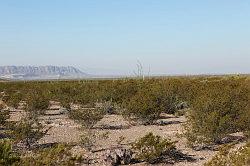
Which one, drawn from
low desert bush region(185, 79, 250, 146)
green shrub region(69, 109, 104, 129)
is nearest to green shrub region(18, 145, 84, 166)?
low desert bush region(185, 79, 250, 146)

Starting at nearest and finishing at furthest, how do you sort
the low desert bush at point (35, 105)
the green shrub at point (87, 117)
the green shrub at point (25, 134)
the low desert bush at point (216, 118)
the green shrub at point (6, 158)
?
the green shrub at point (6, 158), the green shrub at point (25, 134), the low desert bush at point (216, 118), the green shrub at point (87, 117), the low desert bush at point (35, 105)

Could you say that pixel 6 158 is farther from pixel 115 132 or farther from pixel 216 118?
pixel 115 132

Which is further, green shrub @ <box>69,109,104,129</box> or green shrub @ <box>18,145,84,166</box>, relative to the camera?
green shrub @ <box>69,109,104,129</box>

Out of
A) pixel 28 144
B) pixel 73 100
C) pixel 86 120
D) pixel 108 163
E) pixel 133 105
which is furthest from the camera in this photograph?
pixel 73 100

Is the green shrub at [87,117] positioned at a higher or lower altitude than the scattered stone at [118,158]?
higher

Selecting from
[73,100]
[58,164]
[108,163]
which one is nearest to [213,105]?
[108,163]

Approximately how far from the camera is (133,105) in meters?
26.4

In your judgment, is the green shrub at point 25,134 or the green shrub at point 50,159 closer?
the green shrub at point 50,159

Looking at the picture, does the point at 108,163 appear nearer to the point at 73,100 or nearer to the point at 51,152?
the point at 51,152

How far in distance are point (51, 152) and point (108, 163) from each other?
4.10 meters

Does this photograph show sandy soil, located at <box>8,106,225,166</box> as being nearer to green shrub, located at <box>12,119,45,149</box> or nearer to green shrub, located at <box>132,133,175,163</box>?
green shrub, located at <box>132,133,175,163</box>

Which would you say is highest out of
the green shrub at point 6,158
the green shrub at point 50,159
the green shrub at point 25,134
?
the green shrub at point 6,158

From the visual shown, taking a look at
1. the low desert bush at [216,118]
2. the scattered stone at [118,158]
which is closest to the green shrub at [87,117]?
the low desert bush at [216,118]

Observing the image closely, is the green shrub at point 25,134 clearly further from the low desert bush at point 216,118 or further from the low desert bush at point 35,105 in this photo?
the low desert bush at point 35,105
